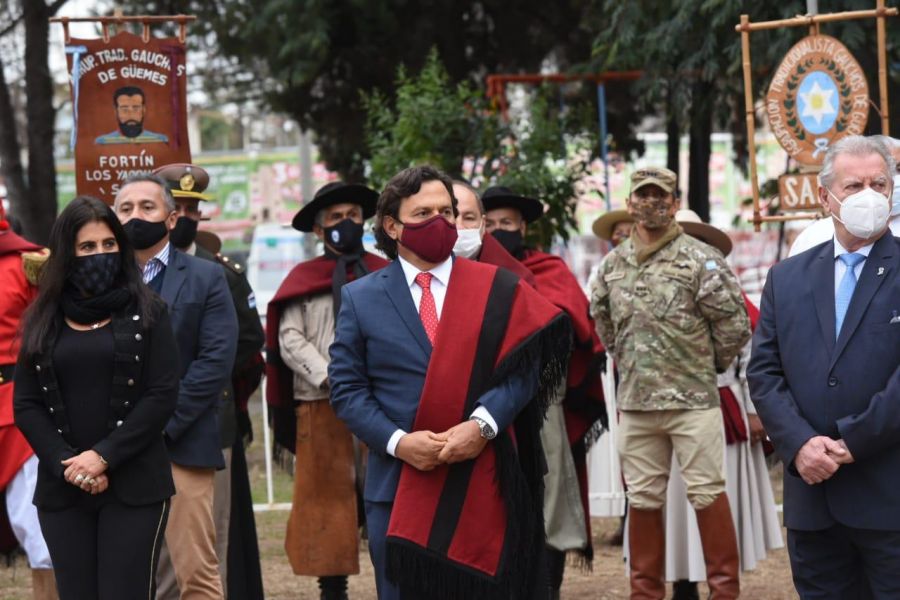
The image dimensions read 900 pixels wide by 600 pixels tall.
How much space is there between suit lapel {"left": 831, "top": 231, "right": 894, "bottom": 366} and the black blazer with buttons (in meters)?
2.48

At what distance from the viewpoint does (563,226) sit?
11.7 m

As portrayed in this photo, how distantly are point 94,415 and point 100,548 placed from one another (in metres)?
0.49

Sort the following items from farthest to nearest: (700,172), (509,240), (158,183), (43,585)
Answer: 1. (700,172)
2. (509,240)
3. (43,585)
4. (158,183)

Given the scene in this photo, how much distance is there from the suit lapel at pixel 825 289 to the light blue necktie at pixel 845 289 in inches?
0.7

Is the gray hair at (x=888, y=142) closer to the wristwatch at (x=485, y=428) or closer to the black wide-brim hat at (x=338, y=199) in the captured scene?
the wristwatch at (x=485, y=428)

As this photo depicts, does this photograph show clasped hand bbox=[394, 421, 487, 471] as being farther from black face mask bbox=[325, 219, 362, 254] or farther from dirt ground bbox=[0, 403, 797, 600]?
dirt ground bbox=[0, 403, 797, 600]

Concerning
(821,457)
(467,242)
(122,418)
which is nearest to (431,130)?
(467,242)

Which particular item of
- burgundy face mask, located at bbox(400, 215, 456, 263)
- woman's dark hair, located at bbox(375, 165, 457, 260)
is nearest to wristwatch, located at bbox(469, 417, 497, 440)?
burgundy face mask, located at bbox(400, 215, 456, 263)

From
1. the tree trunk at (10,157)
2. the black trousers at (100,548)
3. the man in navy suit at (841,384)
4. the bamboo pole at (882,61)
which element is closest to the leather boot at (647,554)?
the man in navy suit at (841,384)

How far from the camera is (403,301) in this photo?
5.41m

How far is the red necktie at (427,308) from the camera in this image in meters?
5.38

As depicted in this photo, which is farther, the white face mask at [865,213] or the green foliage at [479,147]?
the green foliage at [479,147]

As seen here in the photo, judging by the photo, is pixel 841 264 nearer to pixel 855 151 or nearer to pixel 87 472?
pixel 855 151

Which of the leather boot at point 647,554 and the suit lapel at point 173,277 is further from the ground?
the suit lapel at point 173,277
